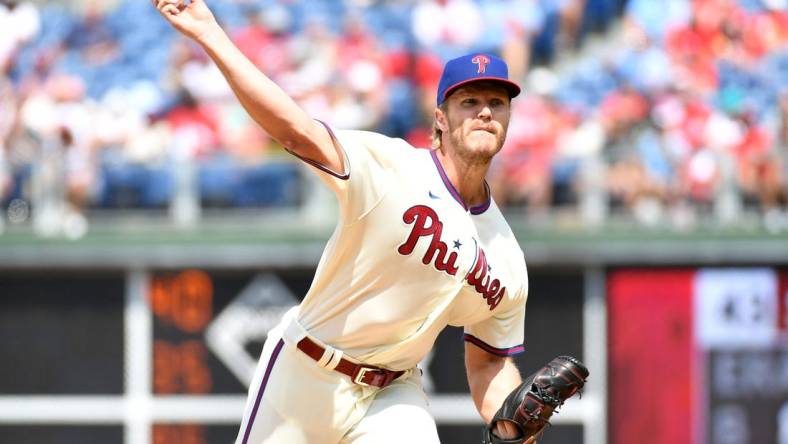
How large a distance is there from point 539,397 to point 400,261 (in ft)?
2.28

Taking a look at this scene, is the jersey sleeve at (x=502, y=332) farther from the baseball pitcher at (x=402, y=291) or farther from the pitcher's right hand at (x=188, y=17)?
the pitcher's right hand at (x=188, y=17)

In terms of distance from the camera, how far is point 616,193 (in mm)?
8438

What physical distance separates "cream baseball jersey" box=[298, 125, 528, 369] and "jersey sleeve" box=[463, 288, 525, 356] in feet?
0.62

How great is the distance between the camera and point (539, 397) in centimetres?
434

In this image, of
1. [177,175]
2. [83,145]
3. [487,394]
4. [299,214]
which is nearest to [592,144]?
[299,214]

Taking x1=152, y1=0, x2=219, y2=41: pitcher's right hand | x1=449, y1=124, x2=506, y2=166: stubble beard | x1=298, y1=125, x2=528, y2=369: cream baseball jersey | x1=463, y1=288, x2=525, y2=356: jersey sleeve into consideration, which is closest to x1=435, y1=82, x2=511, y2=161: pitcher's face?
x1=449, y1=124, x2=506, y2=166: stubble beard

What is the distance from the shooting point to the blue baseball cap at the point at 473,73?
13.6 ft

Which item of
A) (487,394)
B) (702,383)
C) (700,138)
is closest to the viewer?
(487,394)

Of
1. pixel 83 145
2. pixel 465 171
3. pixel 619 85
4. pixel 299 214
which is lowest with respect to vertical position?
pixel 465 171

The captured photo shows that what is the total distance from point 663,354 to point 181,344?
321 centimetres

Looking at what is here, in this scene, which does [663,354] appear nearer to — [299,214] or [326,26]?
[299,214]

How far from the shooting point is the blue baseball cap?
13.6 feet

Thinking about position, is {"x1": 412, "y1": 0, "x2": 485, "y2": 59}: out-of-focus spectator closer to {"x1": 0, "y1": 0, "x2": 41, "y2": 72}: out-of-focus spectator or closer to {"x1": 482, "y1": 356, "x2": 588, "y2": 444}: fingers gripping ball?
{"x1": 0, "y1": 0, "x2": 41, "y2": 72}: out-of-focus spectator

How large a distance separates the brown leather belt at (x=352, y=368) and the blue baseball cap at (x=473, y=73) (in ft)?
3.10
